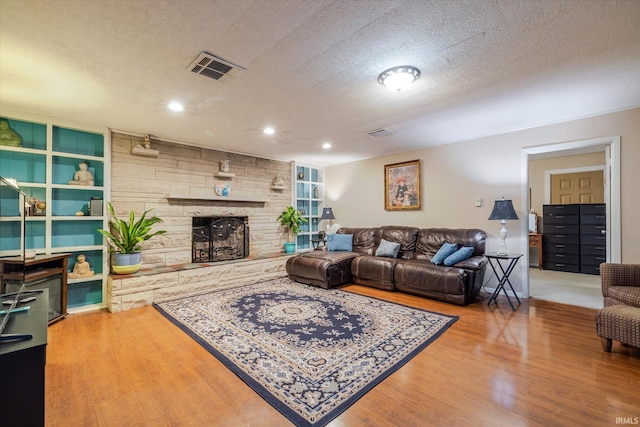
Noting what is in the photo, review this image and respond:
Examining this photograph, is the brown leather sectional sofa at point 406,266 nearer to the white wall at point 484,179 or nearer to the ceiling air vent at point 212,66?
the white wall at point 484,179

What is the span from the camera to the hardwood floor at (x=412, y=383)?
1.64 meters

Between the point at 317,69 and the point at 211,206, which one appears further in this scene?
the point at 211,206

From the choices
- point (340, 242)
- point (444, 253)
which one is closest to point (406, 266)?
point (444, 253)

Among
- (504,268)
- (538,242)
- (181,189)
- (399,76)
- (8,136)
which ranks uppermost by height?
(399,76)

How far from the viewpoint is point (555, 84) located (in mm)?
2639

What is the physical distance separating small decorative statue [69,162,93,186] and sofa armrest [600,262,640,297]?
19.6 feet

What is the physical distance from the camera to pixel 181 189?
4.61 meters

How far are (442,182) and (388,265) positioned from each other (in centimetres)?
180

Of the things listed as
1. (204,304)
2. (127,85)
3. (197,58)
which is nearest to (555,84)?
(197,58)

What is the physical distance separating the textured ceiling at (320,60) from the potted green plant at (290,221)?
249cm

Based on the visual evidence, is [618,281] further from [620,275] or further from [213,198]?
[213,198]

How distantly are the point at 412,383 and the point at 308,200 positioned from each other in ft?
16.5

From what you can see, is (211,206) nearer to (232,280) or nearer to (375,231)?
(232,280)

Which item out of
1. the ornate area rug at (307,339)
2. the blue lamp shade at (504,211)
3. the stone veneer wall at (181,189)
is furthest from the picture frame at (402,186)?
the stone veneer wall at (181,189)
